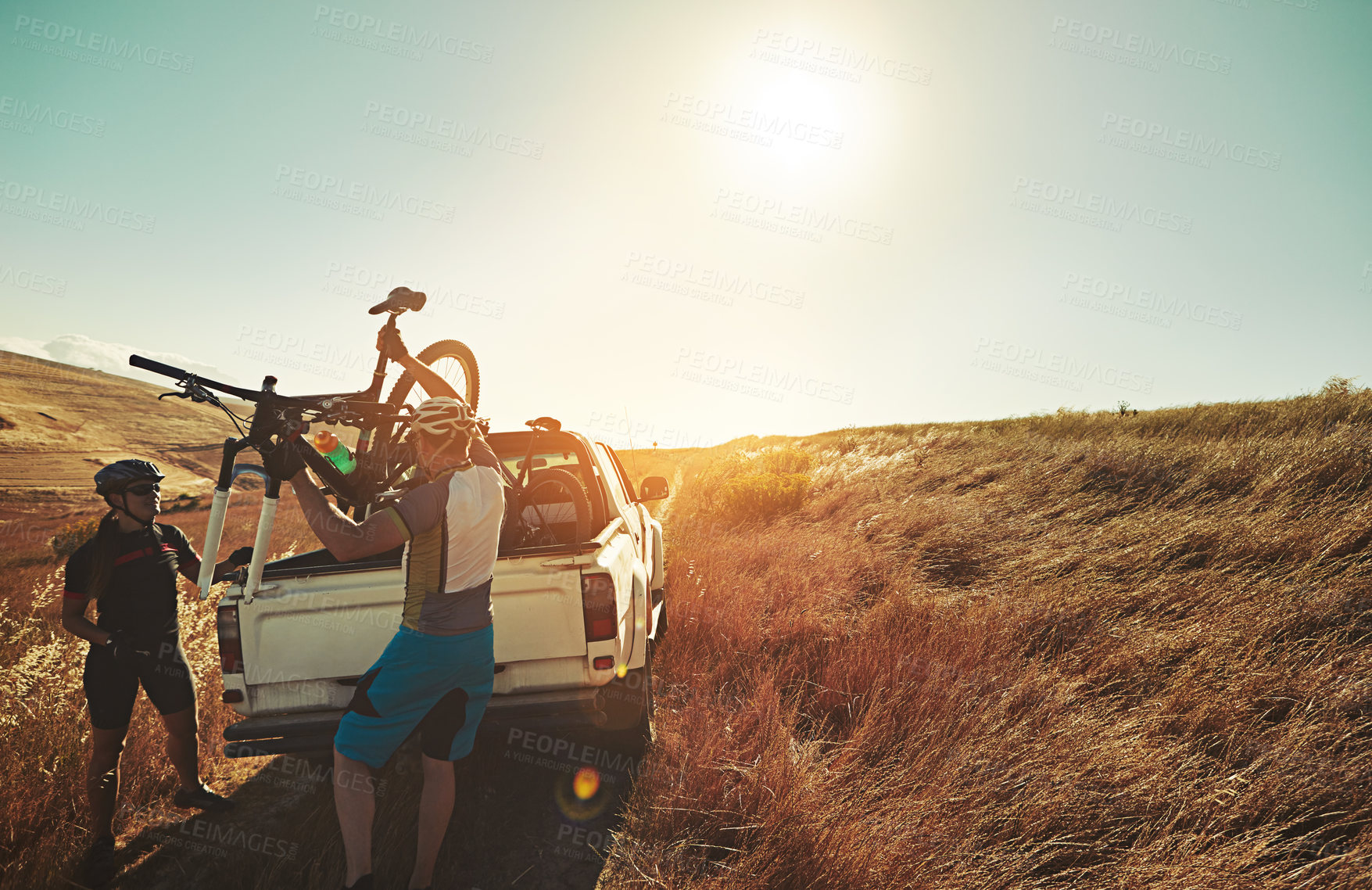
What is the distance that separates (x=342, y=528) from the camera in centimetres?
192

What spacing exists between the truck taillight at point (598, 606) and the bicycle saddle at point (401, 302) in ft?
7.50

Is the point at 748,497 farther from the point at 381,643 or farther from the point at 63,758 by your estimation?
the point at 63,758

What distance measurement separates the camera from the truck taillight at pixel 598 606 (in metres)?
2.84

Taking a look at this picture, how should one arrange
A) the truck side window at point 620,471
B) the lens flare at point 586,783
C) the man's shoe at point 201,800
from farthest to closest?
1. the truck side window at point 620,471
2. the lens flare at point 586,783
3. the man's shoe at point 201,800

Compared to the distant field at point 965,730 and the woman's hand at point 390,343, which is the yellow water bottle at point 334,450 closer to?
the woman's hand at point 390,343

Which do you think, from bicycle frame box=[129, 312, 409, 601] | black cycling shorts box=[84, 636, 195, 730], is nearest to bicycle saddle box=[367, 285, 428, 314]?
bicycle frame box=[129, 312, 409, 601]

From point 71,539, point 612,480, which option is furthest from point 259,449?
point 71,539

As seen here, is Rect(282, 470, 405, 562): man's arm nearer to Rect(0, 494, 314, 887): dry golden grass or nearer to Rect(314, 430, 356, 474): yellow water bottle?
Rect(314, 430, 356, 474): yellow water bottle

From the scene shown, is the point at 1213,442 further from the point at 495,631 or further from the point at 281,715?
the point at 281,715

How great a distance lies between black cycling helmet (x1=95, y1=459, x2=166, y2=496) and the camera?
2.74 meters

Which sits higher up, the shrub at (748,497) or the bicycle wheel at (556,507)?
the bicycle wheel at (556,507)

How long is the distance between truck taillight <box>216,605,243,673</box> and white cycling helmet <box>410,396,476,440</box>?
163cm

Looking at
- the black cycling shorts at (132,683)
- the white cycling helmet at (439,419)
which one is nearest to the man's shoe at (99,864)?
the black cycling shorts at (132,683)

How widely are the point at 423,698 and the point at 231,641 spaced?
1422 millimetres
